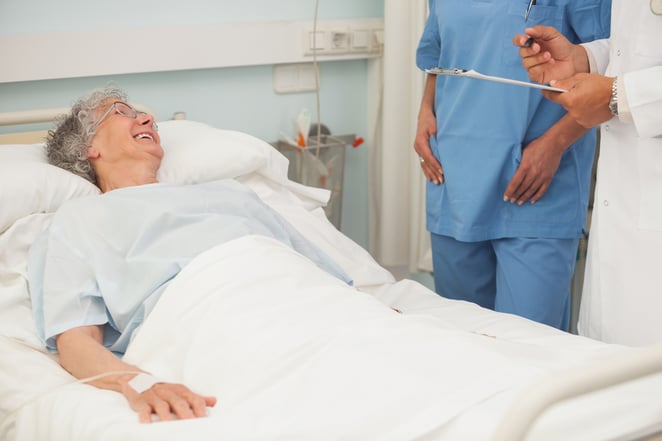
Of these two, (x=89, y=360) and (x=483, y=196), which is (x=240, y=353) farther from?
(x=483, y=196)

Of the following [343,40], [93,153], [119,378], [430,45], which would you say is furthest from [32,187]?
[343,40]

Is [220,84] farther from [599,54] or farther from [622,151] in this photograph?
[622,151]

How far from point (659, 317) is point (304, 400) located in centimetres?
77

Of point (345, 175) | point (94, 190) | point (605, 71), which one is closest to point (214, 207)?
point (94, 190)

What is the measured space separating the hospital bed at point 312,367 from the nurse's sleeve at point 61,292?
49 mm

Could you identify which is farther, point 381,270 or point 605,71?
point 381,270

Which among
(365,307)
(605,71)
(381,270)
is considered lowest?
(381,270)

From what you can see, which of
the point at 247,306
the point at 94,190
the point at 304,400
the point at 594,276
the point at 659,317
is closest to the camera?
the point at 304,400

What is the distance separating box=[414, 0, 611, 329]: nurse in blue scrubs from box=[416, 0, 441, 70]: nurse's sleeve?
81 millimetres

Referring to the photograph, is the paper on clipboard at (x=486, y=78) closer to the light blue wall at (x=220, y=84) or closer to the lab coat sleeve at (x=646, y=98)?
the lab coat sleeve at (x=646, y=98)

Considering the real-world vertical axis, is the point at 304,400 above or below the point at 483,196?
below

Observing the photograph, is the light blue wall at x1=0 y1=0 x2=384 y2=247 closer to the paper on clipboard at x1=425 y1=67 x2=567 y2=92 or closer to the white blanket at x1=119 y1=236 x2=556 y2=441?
the paper on clipboard at x1=425 y1=67 x2=567 y2=92

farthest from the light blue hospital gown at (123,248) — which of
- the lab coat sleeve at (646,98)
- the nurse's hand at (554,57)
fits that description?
the lab coat sleeve at (646,98)

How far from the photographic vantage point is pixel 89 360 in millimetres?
1620
